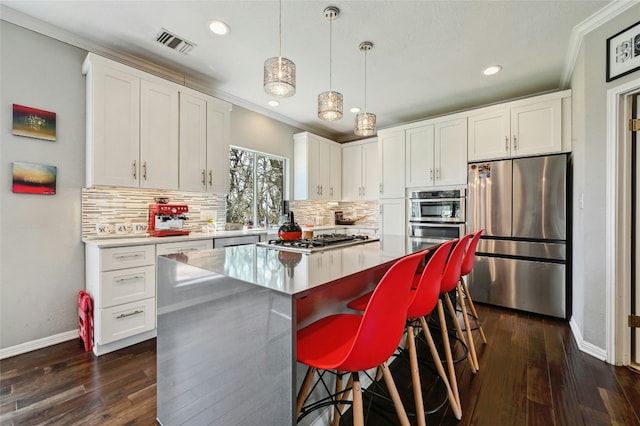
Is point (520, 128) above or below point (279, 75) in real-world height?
above

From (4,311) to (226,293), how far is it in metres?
2.46

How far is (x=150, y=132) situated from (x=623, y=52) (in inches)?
156

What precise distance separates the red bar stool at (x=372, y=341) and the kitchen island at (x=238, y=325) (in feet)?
0.46

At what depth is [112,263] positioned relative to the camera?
230 centimetres

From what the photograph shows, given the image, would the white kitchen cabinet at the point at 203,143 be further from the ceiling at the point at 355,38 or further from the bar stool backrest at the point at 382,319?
the bar stool backrest at the point at 382,319

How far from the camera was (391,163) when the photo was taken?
4.39m

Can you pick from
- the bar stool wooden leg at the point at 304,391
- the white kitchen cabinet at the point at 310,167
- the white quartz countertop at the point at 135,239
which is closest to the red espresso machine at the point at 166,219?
the white quartz countertop at the point at 135,239

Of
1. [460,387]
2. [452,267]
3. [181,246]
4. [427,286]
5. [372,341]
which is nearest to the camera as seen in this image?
[372,341]

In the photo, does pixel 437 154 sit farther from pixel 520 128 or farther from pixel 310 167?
pixel 310 167

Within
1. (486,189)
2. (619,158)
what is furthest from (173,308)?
(486,189)

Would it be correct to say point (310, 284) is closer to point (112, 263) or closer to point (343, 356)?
point (343, 356)

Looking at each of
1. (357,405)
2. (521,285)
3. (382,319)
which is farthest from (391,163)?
(357,405)

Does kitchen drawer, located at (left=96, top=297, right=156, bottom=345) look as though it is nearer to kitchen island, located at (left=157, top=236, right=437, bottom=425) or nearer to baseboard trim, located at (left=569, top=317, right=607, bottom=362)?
kitchen island, located at (left=157, top=236, right=437, bottom=425)

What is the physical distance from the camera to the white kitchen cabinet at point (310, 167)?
4.64m
